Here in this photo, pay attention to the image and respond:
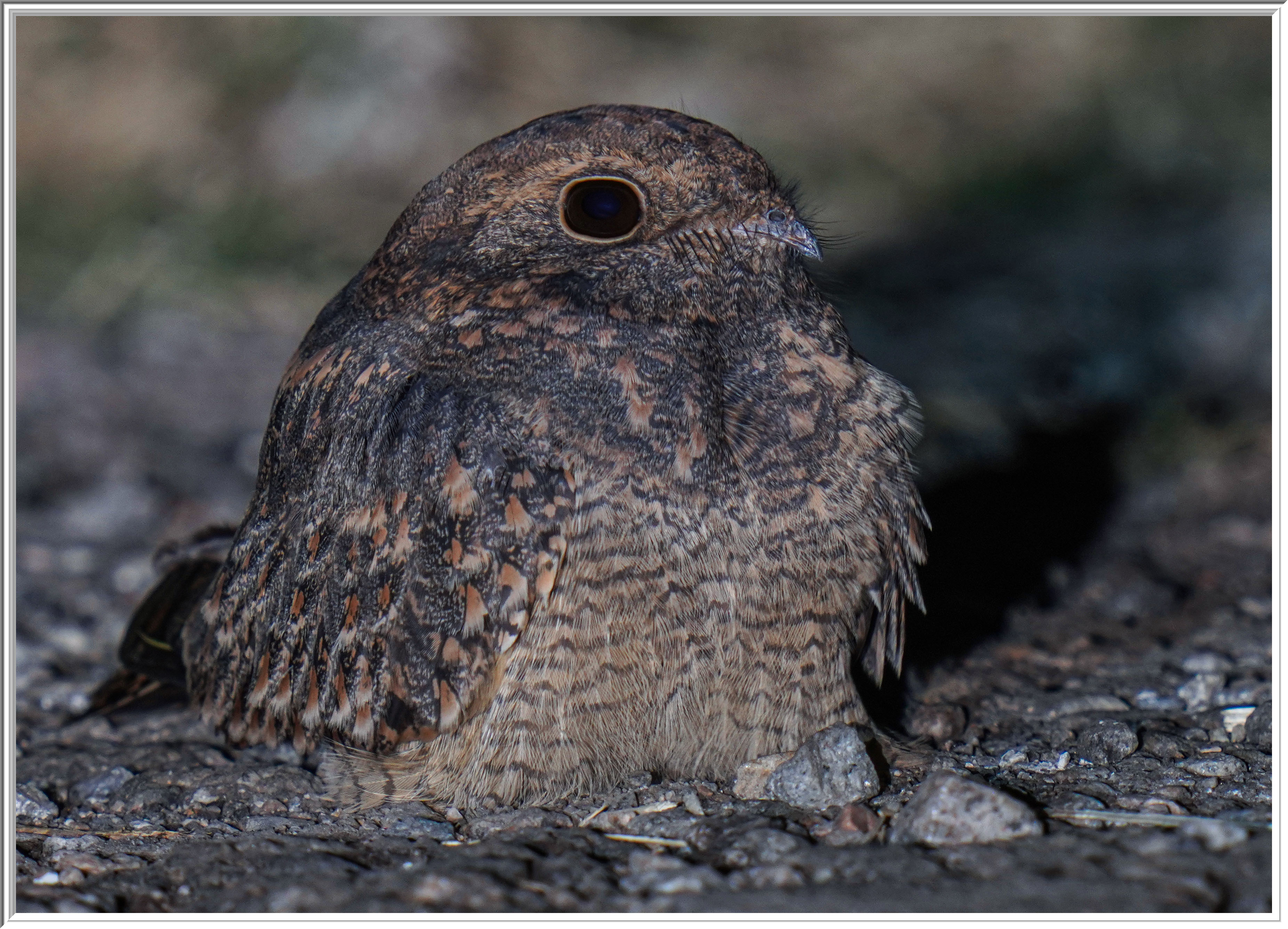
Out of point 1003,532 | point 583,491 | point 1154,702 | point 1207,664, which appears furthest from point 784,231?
point 1003,532

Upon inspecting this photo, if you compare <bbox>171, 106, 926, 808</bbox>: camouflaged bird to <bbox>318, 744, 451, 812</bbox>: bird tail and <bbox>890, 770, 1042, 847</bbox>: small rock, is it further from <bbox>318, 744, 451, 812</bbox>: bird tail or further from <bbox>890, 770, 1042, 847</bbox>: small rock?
<bbox>890, 770, 1042, 847</bbox>: small rock

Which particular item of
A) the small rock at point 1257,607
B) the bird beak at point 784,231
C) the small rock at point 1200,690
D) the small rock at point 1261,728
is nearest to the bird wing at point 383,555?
the bird beak at point 784,231

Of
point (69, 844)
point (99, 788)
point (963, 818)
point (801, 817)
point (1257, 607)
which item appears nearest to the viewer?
point (963, 818)

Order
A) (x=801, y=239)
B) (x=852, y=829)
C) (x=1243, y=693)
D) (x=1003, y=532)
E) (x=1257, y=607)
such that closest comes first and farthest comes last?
1. (x=852, y=829)
2. (x=801, y=239)
3. (x=1243, y=693)
4. (x=1257, y=607)
5. (x=1003, y=532)

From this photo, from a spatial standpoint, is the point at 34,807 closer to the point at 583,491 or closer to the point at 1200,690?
the point at 583,491

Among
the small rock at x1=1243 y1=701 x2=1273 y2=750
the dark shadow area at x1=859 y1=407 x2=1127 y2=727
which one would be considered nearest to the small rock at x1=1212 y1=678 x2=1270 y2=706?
the small rock at x1=1243 y1=701 x2=1273 y2=750

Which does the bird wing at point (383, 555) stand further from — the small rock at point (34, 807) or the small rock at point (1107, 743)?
the small rock at point (1107, 743)

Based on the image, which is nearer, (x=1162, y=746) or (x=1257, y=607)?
(x=1162, y=746)
